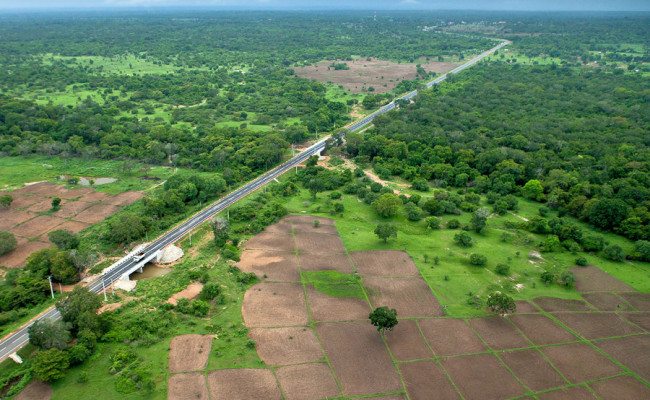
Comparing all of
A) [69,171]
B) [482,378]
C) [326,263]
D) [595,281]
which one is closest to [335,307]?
[326,263]

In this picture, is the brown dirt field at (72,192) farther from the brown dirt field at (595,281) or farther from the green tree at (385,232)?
the brown dirt field at (595,281)

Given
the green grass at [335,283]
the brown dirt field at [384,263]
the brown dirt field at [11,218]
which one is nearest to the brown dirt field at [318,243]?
the brown dirt field at [384,263]

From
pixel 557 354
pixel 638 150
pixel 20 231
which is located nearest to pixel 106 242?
pixel 20 231

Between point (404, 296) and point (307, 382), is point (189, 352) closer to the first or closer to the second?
point (307, 382)

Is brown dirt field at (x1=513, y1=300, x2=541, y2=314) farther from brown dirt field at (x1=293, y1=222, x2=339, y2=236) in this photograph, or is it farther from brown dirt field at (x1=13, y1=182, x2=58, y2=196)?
brown dirt field at (x1=13, y1=182, x2=58, y2=196)

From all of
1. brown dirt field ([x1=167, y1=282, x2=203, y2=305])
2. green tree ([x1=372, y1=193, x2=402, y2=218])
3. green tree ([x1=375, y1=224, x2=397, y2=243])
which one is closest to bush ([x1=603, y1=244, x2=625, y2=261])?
green tree ([x1=375, y1=224, x2=397, y2=243])

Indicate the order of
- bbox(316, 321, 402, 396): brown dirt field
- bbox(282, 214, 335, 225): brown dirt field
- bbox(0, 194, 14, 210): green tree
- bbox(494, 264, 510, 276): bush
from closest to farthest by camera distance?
bbox(316, 321, 402, 396): brown dirt field, bbox(494, 264, 510, 276): bush, bbox(282, 214, 335, 225): brown dirt field, bbox(0, 194, 14, 210): green tree
